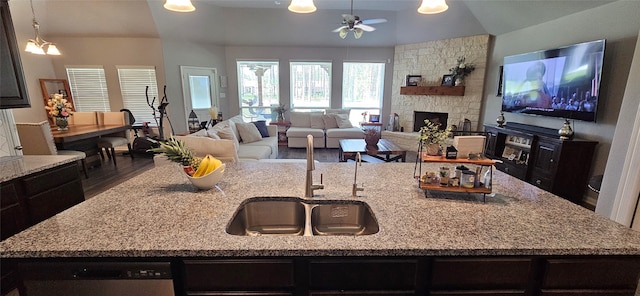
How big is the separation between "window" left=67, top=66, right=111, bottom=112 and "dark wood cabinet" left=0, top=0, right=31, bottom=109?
4.45 meters

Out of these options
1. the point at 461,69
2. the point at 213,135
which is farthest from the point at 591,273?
the point at 461,69

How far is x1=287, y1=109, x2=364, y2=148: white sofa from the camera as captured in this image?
20.3 feet

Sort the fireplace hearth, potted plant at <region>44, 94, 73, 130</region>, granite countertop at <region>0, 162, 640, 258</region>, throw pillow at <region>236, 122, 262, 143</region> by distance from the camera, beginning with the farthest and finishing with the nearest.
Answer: the fireplace hearth < throw pillow at <region>236, 122, 262, 143</region> < potted plant at <region>44, 94, 73, 130</region> < granite countertop at <region>0, 162, 640, 258</region>

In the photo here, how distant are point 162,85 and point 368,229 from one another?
5.83 metres

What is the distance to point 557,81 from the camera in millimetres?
3467

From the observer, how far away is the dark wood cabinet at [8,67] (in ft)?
6.07

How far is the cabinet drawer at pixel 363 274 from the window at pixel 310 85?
649 cm

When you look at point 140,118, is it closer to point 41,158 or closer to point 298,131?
point 298,131

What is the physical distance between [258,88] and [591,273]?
7.13 metres

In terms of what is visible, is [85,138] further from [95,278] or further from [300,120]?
[95,278]

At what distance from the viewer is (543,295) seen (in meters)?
1.06

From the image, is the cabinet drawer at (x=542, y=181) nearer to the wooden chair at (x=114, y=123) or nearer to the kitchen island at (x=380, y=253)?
the kitchen island at (x=380, y=253)

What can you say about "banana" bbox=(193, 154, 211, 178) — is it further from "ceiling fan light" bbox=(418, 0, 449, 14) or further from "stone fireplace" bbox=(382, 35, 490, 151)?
"stone fireplace" bbox=(382, 35, 490, 151)

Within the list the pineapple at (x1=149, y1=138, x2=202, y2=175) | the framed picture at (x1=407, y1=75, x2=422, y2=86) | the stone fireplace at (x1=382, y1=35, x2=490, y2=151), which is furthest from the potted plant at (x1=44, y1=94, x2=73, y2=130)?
the framed picture at (x1=407, y1=75, x2=422, y2=86)
